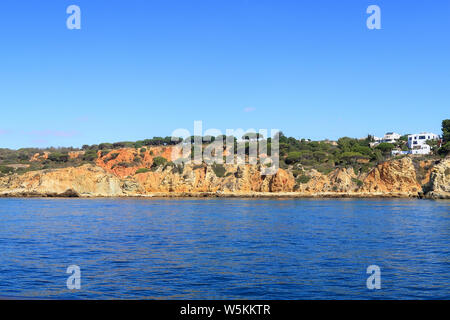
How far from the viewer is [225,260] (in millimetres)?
19094

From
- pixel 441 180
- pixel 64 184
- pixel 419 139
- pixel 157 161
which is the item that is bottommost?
pixel 64 184

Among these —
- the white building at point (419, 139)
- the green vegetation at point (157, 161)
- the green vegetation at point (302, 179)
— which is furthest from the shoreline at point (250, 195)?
the white building at point (419, 139)

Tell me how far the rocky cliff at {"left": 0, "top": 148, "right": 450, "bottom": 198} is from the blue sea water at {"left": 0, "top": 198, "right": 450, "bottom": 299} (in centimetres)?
4998

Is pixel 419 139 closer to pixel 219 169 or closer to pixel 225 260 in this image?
pixel 219 169

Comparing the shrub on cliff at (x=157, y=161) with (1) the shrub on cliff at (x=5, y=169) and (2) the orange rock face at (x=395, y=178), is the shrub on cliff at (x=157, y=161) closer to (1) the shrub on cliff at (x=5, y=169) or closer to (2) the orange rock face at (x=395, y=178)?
(1) the shrub on cliff at (x=5, y=169)

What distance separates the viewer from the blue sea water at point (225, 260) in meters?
14.0

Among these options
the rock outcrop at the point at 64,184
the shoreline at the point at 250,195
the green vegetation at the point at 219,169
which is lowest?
the shoreline at the point at 250,195

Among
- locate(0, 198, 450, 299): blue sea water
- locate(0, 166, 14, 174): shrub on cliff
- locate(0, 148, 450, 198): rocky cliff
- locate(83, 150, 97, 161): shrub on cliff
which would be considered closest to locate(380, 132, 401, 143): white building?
locate(0, 148, 450, 198): rocky cliff

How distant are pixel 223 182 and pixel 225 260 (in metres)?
70.7

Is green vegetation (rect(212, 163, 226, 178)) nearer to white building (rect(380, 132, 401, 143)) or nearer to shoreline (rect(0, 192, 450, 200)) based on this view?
shoreline (rect(0, 192, 450, 200))

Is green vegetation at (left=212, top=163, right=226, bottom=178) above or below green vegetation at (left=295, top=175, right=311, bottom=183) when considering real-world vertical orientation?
above

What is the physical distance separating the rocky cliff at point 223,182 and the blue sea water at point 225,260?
164 feet

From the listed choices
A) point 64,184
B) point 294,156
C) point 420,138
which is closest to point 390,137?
point 420,138

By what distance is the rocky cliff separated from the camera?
8200cm
